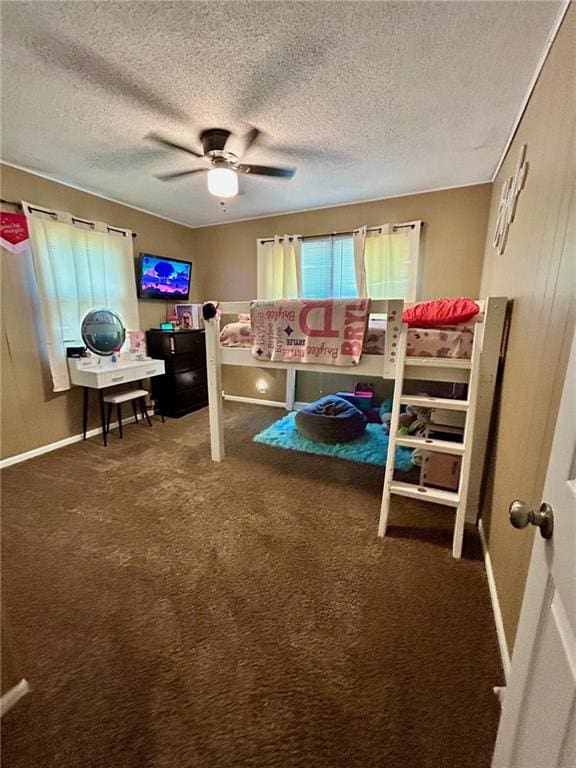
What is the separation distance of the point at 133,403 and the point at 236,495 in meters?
2.13

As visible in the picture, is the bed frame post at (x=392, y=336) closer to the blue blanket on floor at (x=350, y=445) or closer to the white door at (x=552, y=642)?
the blue blanket on floor at (x=350, y=445)

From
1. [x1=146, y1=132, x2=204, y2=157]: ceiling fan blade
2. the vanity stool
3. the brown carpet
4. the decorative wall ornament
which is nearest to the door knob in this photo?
the brown carpet

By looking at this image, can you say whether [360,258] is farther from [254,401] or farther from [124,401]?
[124,401]

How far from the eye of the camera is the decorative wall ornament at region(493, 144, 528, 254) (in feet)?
5.37

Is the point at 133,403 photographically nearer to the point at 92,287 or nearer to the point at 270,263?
the point at 92,287

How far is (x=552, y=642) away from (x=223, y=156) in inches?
107

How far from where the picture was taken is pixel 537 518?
64 cm

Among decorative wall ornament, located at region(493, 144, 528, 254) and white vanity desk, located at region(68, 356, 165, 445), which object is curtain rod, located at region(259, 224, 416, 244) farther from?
white vanity desk, located at region(68, 356, 165, 445)

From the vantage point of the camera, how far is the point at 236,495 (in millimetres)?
2236

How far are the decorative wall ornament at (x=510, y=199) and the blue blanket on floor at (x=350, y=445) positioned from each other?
1767 millimetres

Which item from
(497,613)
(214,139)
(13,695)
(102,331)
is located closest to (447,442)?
(497,613)

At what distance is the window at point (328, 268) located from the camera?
3621 mm

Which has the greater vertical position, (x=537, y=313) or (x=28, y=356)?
(x=537, y=313)

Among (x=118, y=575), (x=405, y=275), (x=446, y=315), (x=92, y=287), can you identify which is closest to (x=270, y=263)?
(x=405, y=275)
